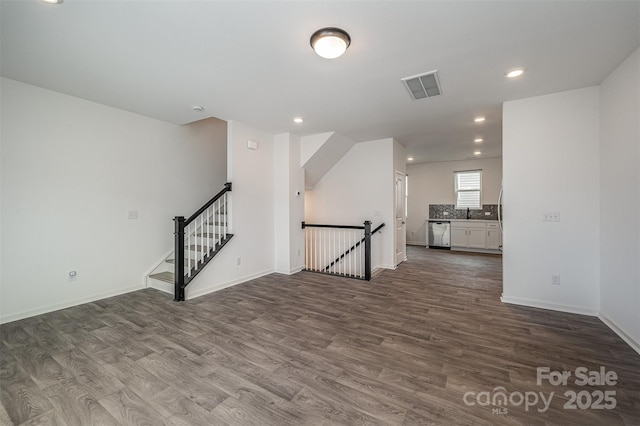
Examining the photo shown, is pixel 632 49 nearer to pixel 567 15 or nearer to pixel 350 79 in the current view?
pixel 567 15

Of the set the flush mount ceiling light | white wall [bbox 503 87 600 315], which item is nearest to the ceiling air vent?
the flush mount ceiling light

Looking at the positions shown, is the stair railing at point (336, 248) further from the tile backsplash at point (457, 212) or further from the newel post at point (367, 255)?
the tile backsplash at point (457, 212)

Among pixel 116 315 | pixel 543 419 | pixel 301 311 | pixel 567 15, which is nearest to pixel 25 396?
pixel 116 315

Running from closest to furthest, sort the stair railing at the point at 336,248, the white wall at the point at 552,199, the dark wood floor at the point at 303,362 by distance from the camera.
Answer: the dark wood floor at the point at 303,362 → the white wall at the point at 552,199 → the stair railing at the point at 336,248

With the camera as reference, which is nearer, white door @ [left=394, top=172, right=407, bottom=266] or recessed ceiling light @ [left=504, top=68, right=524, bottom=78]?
recessed ceiling light @ [left=504, top=68, right=524, bottom=78]

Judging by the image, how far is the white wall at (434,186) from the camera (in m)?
7.69

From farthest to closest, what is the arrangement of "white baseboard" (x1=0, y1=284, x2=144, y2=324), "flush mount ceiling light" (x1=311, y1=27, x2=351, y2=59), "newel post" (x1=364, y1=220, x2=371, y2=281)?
"newel post" (x1=364, y1=220, x2=371, y2=281) < "white baseboard" (x1=0, y1=284, x2=144, y2=324) < "flush mount ceiling light" (x1=311, y1=27, x2=351, y2=59)

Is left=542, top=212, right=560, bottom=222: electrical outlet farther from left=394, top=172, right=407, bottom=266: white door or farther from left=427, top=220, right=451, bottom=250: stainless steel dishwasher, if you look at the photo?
left=427, top=220, right=451, bottom=250: stainless steel dishwasher

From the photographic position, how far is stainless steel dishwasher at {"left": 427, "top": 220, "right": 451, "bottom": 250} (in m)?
7.96

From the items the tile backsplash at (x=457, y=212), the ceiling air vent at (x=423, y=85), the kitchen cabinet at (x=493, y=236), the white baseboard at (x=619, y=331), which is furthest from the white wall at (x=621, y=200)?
the tile backsplash at (x=457, y=212)

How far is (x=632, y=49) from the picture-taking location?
2314 mm

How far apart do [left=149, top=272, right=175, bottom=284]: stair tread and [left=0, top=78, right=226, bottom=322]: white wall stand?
0.20 m

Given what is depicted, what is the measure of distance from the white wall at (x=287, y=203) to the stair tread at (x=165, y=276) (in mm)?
1876

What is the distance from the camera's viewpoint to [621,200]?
2605 mm
